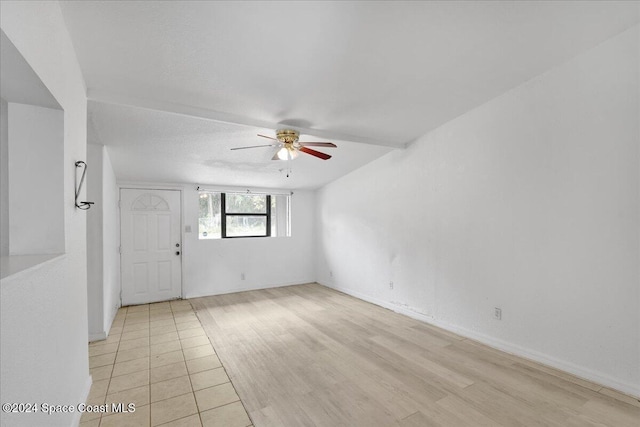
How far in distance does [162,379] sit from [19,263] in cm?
181

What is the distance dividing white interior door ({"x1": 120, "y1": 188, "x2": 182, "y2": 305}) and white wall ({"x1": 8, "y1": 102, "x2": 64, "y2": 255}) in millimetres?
3712

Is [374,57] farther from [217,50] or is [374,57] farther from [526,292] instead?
[526,292]

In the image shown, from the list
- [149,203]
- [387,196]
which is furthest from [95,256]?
[387,196]

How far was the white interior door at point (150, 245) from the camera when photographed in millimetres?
4910

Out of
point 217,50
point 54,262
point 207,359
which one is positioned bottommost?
point 207,359

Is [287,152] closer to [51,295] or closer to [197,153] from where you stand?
[197,153]

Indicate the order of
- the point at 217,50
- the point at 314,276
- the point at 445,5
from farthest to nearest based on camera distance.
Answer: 1. the point at 314,276
2. the point at 217,50
3. the point at 445,5

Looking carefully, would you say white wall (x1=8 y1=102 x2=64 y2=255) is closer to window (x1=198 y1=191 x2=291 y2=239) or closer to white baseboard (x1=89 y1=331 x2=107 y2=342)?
white baseboard (x1=89 y1=331 x2=107 y2=342)

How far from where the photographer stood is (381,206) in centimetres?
476

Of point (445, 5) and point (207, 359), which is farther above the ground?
point (445, 5)

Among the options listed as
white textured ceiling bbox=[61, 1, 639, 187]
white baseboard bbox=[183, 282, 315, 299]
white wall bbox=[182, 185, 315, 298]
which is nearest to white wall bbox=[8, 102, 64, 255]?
white textured ceiling bbox=[61, 1, 639, 187]

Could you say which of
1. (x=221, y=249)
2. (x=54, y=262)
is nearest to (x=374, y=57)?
(x=54, y=262)

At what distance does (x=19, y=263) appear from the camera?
49.4 inches

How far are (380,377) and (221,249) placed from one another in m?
3.94
